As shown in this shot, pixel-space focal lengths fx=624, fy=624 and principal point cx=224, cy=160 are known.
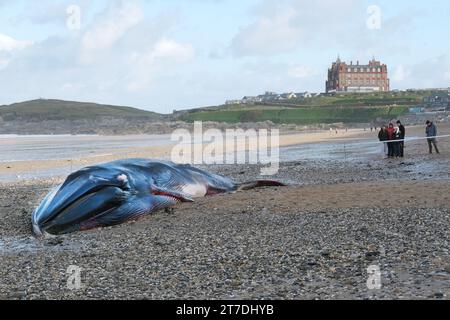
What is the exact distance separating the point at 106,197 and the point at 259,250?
192 inches

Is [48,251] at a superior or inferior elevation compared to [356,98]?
inferior

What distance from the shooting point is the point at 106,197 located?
43.3ft

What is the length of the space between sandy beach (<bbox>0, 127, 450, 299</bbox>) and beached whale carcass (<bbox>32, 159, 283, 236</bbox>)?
14.2 inches

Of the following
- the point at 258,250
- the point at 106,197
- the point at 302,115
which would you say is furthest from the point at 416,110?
the point at 258,250

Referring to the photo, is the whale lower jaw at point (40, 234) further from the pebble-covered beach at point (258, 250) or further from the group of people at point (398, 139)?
the group of people at point (398, 139)

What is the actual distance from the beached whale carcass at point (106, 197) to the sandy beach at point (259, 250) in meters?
0.36

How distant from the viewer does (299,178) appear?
21.6 m

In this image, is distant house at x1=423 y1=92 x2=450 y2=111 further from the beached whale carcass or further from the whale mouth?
the whale mouth

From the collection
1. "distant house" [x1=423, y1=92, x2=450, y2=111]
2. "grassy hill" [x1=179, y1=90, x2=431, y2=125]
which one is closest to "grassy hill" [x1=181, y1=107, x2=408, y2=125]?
"grassy hill" [x1=179, y1=90, x2=431, y2=125]

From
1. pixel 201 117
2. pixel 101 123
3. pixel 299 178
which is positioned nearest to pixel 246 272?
pixel 299 178

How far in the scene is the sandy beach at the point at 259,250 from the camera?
744 centimetres
